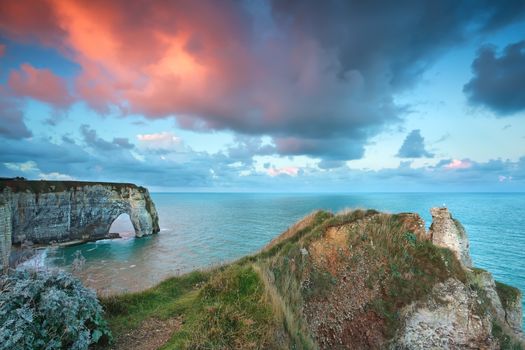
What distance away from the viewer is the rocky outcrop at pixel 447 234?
55.9 ft

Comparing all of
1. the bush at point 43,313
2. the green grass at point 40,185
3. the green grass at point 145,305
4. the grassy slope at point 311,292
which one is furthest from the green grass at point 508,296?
the green grass at point 40,185

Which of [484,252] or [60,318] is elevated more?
[60,318]

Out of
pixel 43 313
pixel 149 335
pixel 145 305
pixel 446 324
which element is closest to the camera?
pixel 43 313

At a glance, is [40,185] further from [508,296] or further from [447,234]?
[508,296]

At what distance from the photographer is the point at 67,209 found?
5994 cm

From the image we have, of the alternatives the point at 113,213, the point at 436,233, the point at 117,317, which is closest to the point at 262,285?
the point at 117,317

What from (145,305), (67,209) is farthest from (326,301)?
(67,209)

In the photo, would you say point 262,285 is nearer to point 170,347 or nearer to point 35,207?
point 170,347

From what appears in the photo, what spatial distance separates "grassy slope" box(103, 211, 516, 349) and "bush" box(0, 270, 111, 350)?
212 cm

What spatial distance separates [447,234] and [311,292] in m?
10.7

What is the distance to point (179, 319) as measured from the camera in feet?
30.0

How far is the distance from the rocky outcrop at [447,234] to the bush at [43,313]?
1881 centimetres

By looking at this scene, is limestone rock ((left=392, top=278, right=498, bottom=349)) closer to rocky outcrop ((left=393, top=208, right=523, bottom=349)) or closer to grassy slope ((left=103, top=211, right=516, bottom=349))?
rocky outcrop ((left=393, top=208, right=523, bottom=349))

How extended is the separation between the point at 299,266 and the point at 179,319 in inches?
280
